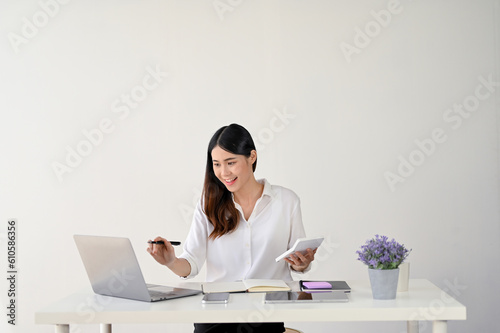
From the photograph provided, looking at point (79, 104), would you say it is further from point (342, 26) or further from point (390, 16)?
point (390, 16)

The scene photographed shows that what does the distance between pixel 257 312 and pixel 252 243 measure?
2.79ft

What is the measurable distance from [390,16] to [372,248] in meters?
2.28

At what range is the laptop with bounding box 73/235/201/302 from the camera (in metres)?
1.92

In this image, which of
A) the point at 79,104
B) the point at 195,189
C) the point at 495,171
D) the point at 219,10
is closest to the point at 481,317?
the point at 495,171

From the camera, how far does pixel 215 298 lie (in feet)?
6.33

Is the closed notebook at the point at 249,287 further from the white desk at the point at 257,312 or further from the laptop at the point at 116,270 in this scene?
the white desk at the point at 257,312

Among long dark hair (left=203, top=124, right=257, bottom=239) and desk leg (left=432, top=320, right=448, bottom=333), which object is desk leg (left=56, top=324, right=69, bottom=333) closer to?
long dark hair (left=203, top=124, right=257, bottom=239)

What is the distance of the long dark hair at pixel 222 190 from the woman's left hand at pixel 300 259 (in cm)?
38

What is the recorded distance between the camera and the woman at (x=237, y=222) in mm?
2594

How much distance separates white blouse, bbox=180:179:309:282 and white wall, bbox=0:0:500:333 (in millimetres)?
1111

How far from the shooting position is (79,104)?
391 cm

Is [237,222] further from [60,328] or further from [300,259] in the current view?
[60,328]

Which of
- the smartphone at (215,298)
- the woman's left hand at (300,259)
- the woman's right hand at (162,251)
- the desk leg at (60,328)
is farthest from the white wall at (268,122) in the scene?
the desk leg at (60,328)

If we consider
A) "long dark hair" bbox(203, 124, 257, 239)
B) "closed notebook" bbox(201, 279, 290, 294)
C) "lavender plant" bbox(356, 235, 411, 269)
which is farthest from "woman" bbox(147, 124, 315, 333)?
"lavender plant" bbox(356, 235, 411, 269)
